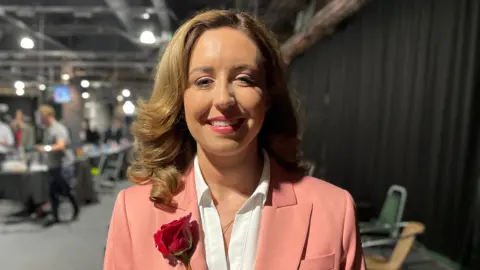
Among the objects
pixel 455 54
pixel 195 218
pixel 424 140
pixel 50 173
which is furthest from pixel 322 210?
Answer: pixel 50 173

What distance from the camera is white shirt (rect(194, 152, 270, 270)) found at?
99cm

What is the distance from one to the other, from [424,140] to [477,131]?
0.77 m

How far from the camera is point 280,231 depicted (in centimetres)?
100

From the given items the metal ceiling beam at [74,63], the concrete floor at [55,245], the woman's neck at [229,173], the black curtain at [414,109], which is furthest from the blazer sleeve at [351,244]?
the metal ceiling beam at [74,63]

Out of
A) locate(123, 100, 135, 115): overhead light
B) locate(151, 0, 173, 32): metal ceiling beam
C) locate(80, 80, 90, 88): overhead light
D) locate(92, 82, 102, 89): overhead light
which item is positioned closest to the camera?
locate(123, 100, 135, 115): overhead light

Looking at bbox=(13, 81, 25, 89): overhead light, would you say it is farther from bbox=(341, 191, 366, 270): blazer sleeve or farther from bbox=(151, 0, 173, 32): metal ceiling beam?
bbox=(341, 191, 366, 270): blazer sleeve

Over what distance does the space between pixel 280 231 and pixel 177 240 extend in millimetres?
237

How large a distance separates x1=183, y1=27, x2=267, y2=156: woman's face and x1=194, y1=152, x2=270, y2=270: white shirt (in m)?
0.13

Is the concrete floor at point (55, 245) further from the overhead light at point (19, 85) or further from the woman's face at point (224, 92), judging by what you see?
the overhead light at point (19, 85)

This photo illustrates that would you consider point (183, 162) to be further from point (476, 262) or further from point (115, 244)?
point (476, 262)

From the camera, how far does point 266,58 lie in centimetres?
105

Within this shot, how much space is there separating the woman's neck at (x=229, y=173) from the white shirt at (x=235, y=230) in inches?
0.9

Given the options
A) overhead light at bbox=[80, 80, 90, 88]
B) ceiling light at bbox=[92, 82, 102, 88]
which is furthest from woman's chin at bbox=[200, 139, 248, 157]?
ceiling light at bbox=[92, 82, 102, 88]

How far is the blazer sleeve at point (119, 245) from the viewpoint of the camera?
3.30 ft
